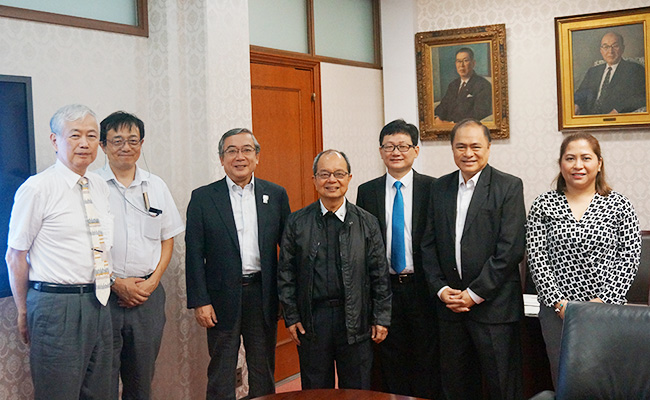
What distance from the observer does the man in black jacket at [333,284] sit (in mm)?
2924

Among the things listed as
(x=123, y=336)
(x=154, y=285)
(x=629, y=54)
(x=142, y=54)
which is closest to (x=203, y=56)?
(x=142, y=54)

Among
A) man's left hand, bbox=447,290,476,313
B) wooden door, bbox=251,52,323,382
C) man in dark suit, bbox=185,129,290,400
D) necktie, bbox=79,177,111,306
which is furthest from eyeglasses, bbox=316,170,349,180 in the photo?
wooden door, bbox=251,52,323,382

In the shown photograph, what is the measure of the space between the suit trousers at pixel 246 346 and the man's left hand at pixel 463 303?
0.87 meters

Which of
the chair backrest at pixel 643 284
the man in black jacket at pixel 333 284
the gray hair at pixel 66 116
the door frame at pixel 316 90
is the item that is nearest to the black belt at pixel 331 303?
the man in black jacket at pixel 333 284

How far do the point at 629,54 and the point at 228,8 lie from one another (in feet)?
9.44

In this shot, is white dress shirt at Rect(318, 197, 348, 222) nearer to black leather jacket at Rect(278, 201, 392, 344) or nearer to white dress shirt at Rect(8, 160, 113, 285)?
black leather jacket at Rect(278, 201, 392, 344)

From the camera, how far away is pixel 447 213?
3.10 metres

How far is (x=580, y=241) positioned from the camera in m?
2.77

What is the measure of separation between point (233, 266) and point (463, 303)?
1.06 meters

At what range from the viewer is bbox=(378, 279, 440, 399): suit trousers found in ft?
10.6

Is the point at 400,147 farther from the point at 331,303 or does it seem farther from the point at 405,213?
the point at 331,303

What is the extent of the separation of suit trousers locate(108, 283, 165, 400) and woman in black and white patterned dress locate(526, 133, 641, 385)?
173cm

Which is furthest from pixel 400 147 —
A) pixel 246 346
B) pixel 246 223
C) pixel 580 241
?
pixel 246 346

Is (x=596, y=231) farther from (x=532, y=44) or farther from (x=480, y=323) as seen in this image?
(x=532, y=44)
